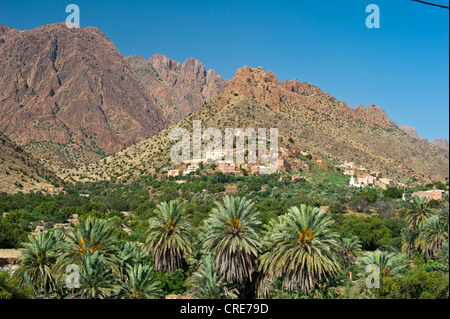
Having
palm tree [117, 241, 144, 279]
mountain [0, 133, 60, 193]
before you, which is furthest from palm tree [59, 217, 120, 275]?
mountain [0, 133, 60, 193]

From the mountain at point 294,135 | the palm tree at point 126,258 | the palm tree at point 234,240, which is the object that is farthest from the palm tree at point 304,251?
the mountain at point 294,135

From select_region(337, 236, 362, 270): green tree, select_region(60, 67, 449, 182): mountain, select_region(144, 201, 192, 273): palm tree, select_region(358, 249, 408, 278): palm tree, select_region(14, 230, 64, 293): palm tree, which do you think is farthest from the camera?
select_region(60, 67, 449, 182): mountain

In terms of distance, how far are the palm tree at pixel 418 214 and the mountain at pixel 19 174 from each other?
2687 inches

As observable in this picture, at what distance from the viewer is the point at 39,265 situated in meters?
25.1

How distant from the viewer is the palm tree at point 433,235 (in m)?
35.8

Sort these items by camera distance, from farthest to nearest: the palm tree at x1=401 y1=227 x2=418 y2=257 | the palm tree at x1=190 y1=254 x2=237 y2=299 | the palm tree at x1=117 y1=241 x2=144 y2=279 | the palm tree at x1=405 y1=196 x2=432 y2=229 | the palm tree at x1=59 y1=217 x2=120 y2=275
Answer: the palm tree at x1=401 y1=227 x2=418 y2=257, the palm tree at x1=405 y1=196 x2=432 y2=229, the palm tree at x1=117 y1=241 x2=144 y2=279, the palm tree at x1=59 y1=217 x2=120 y2=275, the palm tree at x1=190 y1=254 x2=237 y2=299

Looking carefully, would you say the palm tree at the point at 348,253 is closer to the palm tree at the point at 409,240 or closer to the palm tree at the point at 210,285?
the palm tree at the point at 409,240

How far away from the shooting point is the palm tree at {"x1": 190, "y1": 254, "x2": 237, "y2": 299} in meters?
23.6

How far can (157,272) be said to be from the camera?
3003cm

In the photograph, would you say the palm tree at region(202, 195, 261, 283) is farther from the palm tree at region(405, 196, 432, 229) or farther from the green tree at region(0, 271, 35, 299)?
the palm tree at region(405, 196, 432, 229)

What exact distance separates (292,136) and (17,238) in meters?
99.5

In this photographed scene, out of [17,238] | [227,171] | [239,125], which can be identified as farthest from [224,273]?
[239,125]

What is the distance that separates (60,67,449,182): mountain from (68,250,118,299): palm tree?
9502 centimetres
